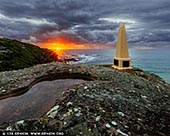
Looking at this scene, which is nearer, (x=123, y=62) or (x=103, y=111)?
(x=103, y=111)

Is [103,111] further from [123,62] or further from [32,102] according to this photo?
[123,62]

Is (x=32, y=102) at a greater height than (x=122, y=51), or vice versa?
(x=122, y=51)

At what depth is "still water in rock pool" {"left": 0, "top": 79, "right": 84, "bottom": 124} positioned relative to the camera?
7012 mm

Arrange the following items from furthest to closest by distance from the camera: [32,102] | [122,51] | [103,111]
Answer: [122,51]
[32,102]
[103,111]

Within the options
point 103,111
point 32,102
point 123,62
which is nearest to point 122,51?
point 123,62

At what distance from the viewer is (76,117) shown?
19.9ft

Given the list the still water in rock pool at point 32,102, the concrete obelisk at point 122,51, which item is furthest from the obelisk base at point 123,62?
the still water in rock pool at point 32,102

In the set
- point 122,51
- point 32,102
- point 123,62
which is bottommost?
point 123,62

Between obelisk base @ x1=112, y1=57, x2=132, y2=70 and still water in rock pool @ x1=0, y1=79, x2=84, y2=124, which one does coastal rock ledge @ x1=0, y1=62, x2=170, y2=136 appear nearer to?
still water in rock pool @ x1=0, y1=79, x2=84, y2=124

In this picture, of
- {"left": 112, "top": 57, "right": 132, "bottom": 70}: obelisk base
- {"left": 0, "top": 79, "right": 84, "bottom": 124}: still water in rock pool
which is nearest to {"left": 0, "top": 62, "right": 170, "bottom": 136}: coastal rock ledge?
{"left": 0, "top": 79, "right": 84, "bottom": 124}: still water in rock pool

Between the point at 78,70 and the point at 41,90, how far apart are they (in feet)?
11.3

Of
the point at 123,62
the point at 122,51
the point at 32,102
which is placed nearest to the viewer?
the point at 32,102

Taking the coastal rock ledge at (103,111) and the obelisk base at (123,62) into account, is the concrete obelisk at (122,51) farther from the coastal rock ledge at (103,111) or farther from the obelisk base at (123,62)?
the coastal rock ledge at (103,111)

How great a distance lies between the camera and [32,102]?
312 inches
